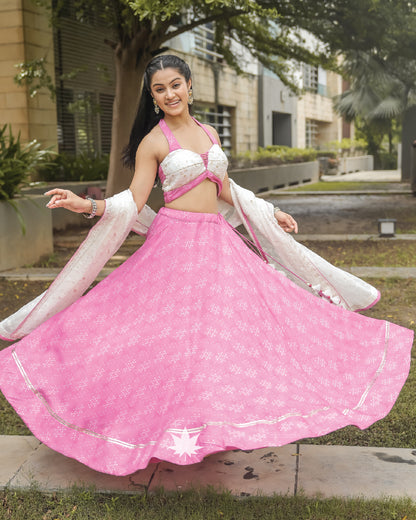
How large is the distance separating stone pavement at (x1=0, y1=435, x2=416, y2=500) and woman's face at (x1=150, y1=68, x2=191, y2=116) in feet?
5.79

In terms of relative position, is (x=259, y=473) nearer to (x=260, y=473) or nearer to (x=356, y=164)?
(x=260, y=473)

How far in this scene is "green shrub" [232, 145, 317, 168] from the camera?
21.7 meters

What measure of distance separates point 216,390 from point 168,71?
5.32 feet

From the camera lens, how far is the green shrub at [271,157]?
2168cm

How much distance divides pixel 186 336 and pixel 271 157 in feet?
71.9

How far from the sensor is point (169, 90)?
341 cm

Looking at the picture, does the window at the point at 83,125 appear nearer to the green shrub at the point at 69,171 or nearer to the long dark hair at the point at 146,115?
the green shrub at the point at 69,171

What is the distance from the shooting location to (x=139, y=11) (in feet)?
25.5

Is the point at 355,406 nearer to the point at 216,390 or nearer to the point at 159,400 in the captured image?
the point at 216,390

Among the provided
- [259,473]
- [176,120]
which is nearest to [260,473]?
[259,473]

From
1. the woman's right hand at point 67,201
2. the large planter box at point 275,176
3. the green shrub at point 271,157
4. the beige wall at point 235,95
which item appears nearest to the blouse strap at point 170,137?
the woman's right hand at point 67,201

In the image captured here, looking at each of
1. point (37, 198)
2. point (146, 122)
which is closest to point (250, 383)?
point (146, 122)

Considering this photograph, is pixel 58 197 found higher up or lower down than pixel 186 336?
higher up

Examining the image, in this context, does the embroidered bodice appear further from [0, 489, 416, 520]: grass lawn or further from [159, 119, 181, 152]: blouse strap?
[0, 489, 416, 520]: grass lawn
